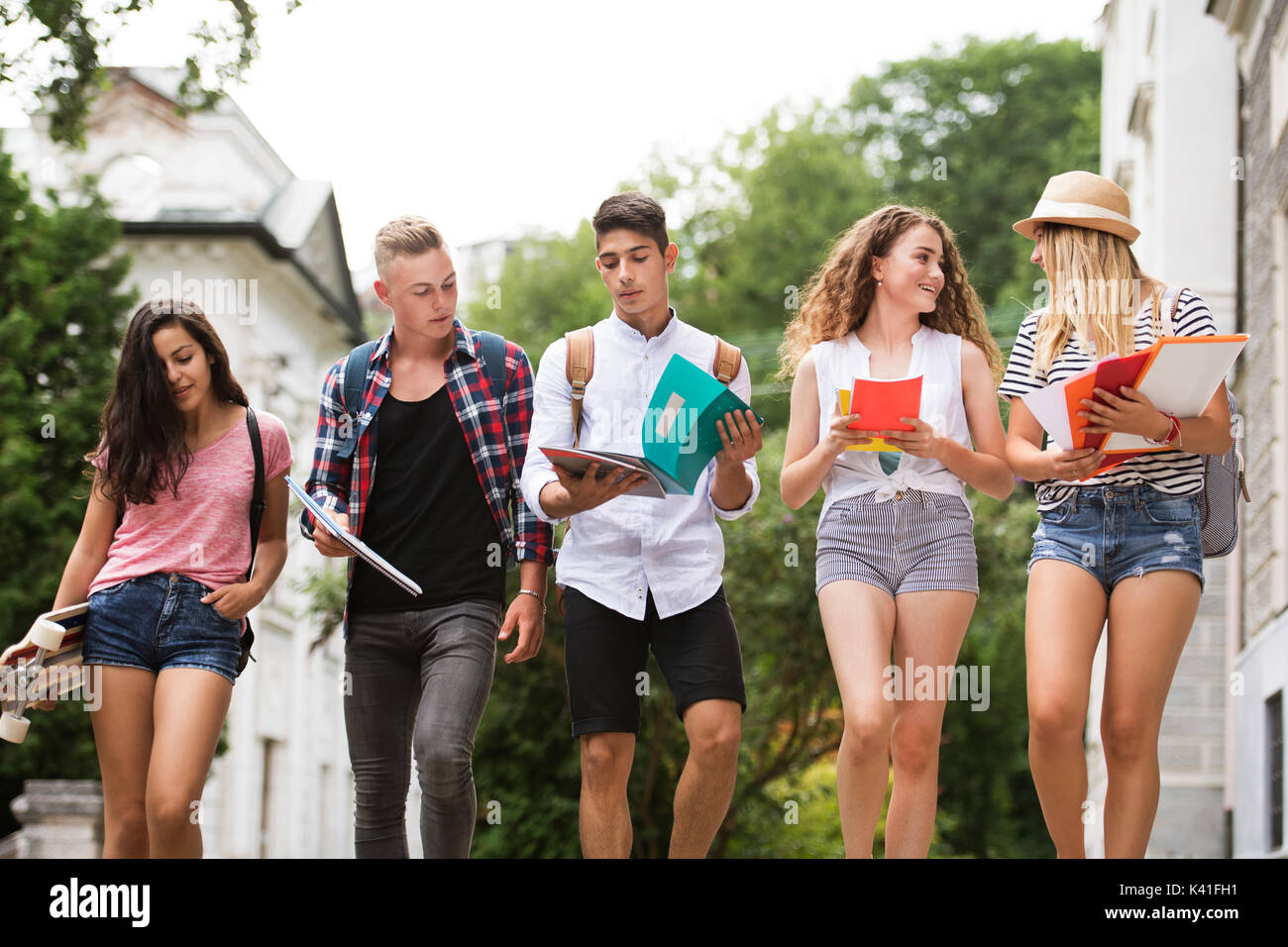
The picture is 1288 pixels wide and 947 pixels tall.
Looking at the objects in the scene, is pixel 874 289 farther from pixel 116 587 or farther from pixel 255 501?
pixel 116 587

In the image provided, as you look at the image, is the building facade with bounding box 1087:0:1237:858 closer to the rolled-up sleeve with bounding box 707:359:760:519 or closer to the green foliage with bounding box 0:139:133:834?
the rolled-up sleeve with bounding box 707:359:760:519

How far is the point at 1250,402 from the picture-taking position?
11617mm

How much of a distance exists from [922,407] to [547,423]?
4.23ft

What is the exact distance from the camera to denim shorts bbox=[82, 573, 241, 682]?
4656mm

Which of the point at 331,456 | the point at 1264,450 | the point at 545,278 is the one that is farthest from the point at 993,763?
the point at 331,456

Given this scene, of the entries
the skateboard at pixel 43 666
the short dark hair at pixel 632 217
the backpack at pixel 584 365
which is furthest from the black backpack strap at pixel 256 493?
the short dark hair at pixel 632 217

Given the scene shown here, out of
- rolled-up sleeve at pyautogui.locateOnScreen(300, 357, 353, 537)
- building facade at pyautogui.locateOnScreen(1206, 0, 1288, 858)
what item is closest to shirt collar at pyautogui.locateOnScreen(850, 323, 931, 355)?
rolled-up sleeve at pyautogui.locateOnScreen(300, 357, 353, 537)

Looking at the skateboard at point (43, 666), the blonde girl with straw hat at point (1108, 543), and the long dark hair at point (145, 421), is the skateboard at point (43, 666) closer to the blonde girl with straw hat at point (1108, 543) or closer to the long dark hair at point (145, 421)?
the long dark hair at point (145, 421)

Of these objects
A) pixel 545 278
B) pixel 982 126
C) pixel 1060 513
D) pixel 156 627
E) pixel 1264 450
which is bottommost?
pixel 156 627

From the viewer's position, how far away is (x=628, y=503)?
15.8 feet

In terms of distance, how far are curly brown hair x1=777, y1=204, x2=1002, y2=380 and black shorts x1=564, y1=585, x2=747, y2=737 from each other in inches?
42.3

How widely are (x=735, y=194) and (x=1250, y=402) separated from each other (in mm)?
30768

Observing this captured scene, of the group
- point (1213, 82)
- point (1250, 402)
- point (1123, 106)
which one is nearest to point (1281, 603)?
point (1250, 402)

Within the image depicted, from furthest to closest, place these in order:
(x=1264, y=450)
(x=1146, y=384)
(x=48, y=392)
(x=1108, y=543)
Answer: (x=48, y=392) → (x=1264, y=450) → (x=1108, y=543) → (x=1146, y=384)
